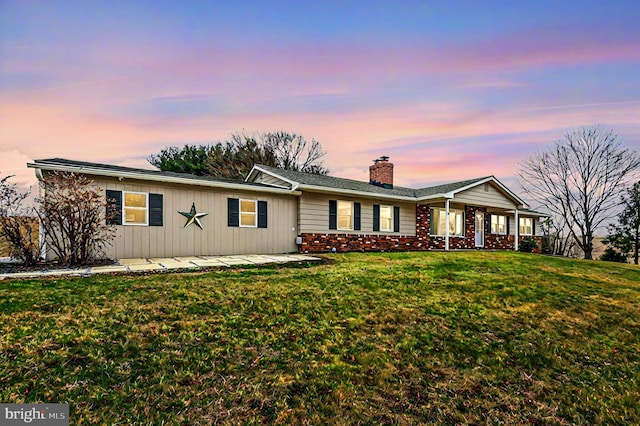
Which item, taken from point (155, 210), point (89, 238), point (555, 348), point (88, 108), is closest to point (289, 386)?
point (555, 348)

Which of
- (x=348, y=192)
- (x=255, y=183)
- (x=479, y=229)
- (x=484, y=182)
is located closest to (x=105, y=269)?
(x=255, y=183)

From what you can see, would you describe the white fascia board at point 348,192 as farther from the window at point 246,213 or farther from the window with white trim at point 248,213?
the window with white trim at point 248,213

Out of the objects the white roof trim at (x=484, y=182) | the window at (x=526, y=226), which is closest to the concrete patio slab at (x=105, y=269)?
the white roof trim at (x=484, y=182)

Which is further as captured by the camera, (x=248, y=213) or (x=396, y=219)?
(x=396, y=219)

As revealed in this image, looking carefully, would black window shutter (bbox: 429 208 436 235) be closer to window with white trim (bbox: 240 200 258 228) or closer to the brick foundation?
the brick foundation

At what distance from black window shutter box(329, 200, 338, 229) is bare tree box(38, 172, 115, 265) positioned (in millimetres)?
7895

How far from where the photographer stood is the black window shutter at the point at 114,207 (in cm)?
882

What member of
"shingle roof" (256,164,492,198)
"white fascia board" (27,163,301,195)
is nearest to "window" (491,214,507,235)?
"shingle roof" (256,164,492,198)

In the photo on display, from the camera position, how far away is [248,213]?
11531 mm

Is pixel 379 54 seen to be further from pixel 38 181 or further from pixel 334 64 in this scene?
pixel 38 181

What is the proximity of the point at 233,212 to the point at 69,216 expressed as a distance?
4.65 m

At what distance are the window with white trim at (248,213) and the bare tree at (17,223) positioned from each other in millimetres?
5535

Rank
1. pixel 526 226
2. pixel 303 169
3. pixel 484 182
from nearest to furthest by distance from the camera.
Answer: pixel 484 182, pixel 526 226, pixel 303 169

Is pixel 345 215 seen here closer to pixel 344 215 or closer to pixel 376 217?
pixel 344 215
